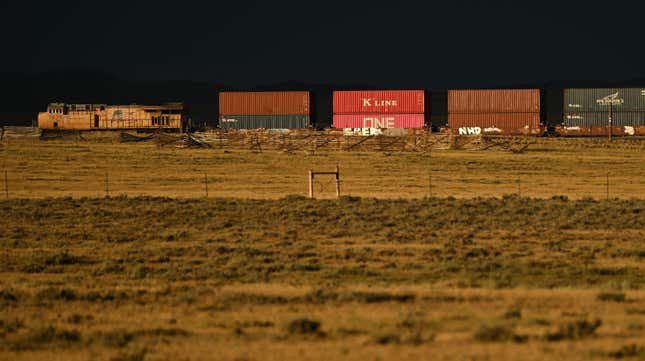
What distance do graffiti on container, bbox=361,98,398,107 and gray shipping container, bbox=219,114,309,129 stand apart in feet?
20.8

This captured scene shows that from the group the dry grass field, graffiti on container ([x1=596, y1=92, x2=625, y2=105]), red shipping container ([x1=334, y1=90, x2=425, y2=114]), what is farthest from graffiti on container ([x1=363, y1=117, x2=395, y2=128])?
the dry grass field

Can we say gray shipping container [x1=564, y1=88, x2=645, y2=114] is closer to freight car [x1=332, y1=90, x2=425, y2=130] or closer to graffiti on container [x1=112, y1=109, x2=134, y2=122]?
freight car [x1=332, y1=90, x2=425, y2=130]

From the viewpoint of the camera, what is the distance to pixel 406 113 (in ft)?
326

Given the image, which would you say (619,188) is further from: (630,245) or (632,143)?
(632,143)

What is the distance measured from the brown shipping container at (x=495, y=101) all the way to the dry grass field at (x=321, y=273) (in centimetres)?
4995

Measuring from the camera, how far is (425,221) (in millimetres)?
32906

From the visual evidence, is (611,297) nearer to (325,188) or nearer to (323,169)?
(325,188)

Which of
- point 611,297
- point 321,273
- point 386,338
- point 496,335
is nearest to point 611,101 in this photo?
point 321,273

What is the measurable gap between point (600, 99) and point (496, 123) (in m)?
9.46

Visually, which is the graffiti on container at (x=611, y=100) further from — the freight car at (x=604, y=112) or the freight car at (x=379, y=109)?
the freight car at (x=379, y=109)

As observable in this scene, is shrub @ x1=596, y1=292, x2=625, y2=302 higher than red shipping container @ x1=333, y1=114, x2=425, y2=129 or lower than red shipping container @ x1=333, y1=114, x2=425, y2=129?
lower

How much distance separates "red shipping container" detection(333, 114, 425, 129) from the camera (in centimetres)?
9894

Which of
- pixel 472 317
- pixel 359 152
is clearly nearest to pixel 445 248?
pixel 472 317

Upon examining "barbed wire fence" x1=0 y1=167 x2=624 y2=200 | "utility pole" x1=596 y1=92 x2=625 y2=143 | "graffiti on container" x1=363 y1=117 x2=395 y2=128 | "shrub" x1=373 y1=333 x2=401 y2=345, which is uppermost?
"utility pole" x1=596 y1=92 x2=625 y2=143
